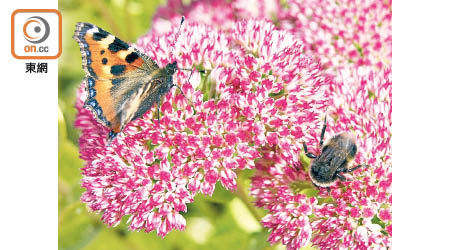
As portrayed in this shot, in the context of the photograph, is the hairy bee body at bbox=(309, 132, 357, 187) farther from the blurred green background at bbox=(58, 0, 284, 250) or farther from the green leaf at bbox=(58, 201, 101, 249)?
the green leaf at bbox=(58, 201, 101, 249)

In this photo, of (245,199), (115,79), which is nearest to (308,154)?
(245,199)

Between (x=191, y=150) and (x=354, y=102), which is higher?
(x=354, y=102)

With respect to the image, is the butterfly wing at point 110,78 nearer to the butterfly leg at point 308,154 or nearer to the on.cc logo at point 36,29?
the on.cc logo at point 36,29

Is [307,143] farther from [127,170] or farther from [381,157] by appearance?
[127,170]

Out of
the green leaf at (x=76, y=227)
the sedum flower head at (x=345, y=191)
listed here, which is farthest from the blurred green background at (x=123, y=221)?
the sedum flower head at (x=345, y=191)

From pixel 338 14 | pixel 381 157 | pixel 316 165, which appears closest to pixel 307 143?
pixel 316 165

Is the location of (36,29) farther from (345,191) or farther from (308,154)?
(345,191)
